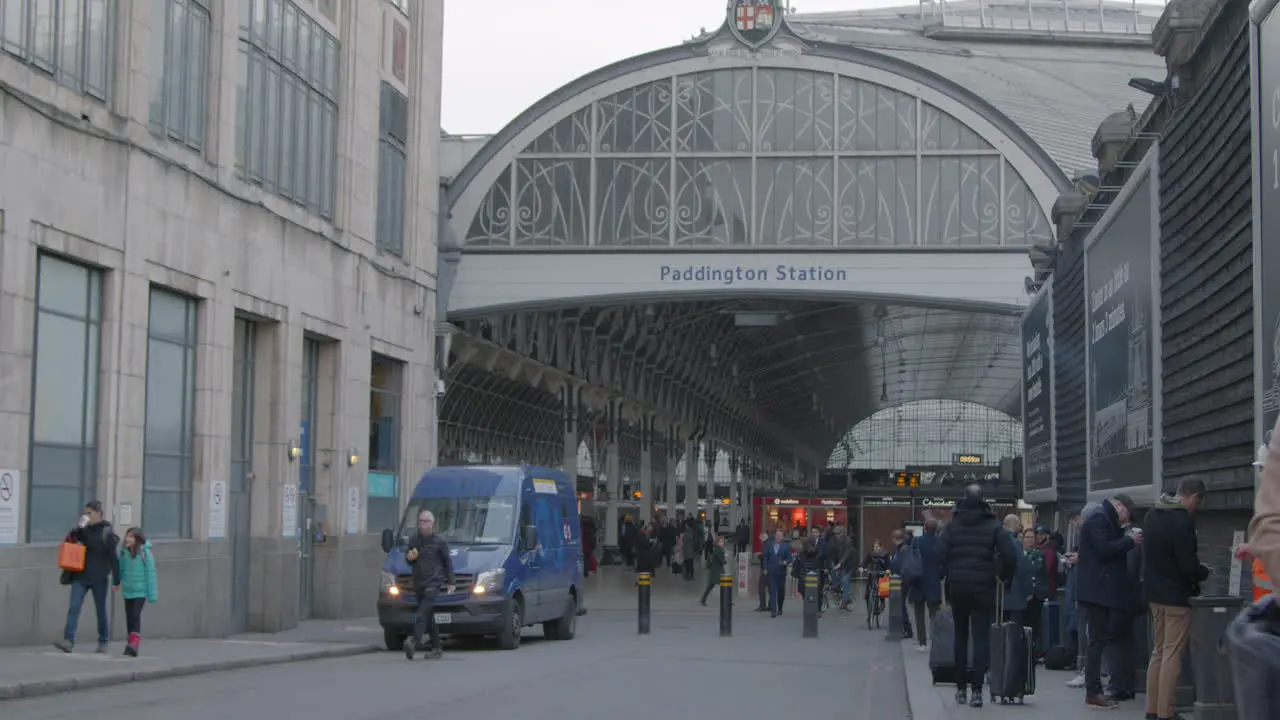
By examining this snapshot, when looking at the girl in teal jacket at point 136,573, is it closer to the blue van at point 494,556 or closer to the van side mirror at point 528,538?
the blue van at point 494,556

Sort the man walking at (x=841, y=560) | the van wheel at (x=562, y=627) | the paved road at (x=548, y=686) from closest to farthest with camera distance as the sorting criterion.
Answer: the paved road at (x=548, y=686), the van wheel at (x=562, y=627), the man walking at (x=841, y=560)

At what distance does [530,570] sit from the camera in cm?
2281

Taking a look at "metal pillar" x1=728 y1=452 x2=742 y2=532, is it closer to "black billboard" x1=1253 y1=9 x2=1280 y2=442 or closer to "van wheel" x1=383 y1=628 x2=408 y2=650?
"van wheel" x1=383 y1=628 x2=408 y2=650

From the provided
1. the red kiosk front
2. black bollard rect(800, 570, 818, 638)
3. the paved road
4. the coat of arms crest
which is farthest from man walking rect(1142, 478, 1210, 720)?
the red kiosk front

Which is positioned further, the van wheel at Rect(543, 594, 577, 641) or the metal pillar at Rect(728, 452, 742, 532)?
the metal pillar at Rect(728, 452, 742, 532)

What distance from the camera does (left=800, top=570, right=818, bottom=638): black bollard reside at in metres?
26.8

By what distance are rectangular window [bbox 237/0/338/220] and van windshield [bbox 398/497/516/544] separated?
6.20m

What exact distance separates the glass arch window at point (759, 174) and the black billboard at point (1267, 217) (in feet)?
79.9

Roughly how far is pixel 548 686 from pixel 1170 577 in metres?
7.03

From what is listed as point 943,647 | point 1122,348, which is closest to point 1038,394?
point 1122,348

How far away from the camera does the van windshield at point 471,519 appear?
22688 mm

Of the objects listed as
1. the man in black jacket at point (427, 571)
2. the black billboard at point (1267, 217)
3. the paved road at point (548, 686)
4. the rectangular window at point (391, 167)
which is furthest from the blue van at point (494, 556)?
the black billboard at point (1267, 217)

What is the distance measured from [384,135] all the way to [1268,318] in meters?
24.4

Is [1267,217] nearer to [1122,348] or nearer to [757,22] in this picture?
[1122,348]
